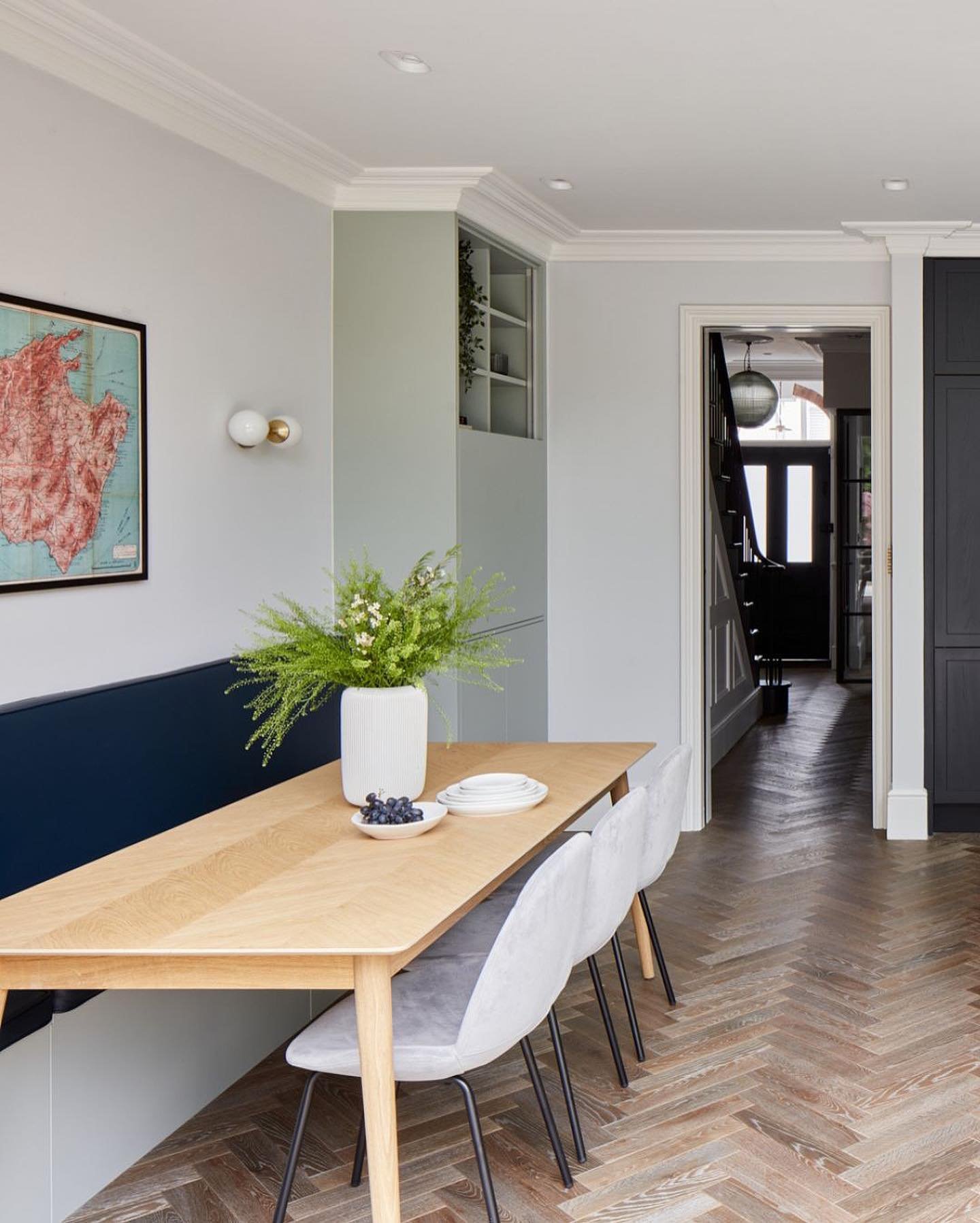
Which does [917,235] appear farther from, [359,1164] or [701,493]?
[359,1164]

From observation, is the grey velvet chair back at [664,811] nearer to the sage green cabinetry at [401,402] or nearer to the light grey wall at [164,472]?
the light grey wall at [164,472]

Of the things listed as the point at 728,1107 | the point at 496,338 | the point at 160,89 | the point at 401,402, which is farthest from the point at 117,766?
the point at 496,338

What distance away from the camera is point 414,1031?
240cm

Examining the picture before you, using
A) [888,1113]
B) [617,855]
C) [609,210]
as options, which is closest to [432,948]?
[617,855]

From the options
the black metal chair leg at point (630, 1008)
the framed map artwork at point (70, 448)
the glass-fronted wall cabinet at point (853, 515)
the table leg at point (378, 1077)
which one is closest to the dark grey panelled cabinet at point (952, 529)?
the black metal chair leg at point (630, 1008)

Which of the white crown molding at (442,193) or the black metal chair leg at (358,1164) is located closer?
the black metal chair leg at (358,1164)

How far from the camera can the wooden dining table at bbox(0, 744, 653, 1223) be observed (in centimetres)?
206

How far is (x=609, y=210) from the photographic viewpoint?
17.2 ft

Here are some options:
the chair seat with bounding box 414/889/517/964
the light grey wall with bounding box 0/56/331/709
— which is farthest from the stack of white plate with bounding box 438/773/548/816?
the light grey wall with bounding box 0/56/331/709

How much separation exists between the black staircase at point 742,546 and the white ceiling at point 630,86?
2.40 m

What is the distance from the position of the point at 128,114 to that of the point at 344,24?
0.69 meters

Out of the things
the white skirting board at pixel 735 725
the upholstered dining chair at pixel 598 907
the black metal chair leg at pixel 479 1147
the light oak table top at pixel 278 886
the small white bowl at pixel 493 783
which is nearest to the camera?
the light oak table top at pixel 278 886

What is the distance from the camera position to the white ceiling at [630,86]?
3168 mm

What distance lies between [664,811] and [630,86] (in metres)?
2.03
